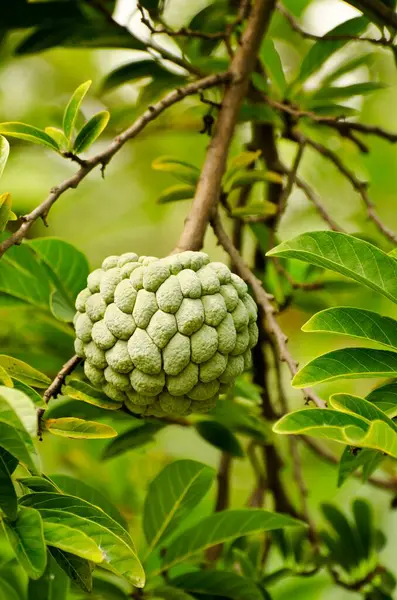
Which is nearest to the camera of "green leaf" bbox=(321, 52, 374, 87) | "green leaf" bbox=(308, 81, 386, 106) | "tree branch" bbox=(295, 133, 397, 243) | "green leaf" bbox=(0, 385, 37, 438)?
"green leaf" bbox=(0, 385, 37, 438)

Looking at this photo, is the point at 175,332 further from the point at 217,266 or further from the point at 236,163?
the point at 236,163

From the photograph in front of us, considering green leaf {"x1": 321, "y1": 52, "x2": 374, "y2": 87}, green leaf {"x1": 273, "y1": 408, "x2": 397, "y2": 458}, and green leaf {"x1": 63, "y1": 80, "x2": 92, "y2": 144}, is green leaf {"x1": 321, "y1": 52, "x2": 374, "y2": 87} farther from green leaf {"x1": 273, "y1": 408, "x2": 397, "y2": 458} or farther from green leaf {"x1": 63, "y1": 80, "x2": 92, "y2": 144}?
green leaf {"x1": 273, "y1": 408, "x2": 397, "y2": 458}

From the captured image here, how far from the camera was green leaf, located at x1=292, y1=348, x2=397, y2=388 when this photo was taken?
0.94 metres

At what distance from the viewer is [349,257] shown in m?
0.96

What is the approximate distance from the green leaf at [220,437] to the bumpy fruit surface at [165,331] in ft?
1.33

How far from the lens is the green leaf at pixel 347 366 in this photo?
3.07 ft

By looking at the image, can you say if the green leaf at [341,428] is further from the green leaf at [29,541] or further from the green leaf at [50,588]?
the green leaf at [50,588]

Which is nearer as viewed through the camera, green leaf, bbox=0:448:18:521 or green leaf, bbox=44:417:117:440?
green leaf, bbox=0:448:18:521

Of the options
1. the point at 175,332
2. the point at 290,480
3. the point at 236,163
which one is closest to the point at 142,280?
the point at 175,332

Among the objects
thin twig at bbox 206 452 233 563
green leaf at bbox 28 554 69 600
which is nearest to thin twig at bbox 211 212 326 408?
green leaf at bbox 28 554 69 600

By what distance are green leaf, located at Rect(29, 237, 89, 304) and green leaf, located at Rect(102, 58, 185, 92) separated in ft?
1.91

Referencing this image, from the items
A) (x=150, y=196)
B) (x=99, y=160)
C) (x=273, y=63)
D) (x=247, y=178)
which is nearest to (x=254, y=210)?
(x=247, y=178)

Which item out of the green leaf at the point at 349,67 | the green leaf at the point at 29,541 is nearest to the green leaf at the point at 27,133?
the green leaf at the point at 29,541

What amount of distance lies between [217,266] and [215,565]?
833 millimetres
